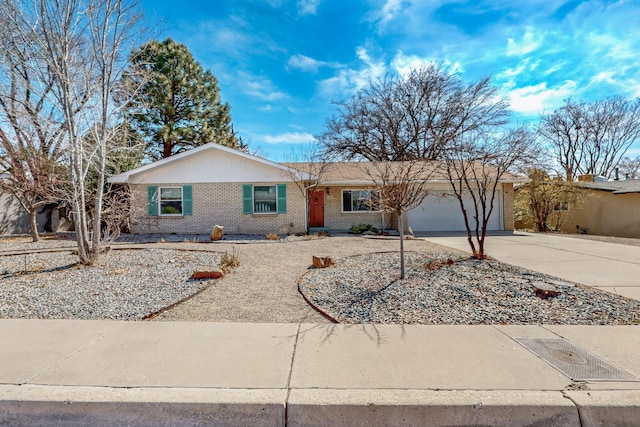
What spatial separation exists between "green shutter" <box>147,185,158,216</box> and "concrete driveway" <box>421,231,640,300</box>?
13914 millimetres

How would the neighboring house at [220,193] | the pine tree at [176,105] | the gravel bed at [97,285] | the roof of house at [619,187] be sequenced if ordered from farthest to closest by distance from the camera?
1. the pine tree at [176,105]
2. the roof of house at [619,187]
3. the neighboring house at [220,193]
4. the gravel bed at [97,285]

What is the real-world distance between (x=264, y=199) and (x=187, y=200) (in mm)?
3587

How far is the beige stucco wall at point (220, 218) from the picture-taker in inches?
559

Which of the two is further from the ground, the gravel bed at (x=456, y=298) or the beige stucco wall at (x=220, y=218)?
the beige stucco wall at (x=220, y=218)

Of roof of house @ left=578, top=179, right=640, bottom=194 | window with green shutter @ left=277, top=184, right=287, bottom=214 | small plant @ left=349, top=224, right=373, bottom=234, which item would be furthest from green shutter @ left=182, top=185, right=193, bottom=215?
roof of house @ left=578, top=179, right=640, bottom=194

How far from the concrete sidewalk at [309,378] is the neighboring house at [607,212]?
1765cm

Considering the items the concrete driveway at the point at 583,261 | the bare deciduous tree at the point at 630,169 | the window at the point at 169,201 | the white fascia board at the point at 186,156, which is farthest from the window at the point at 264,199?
the bare deciduous tree at the point at 630,169

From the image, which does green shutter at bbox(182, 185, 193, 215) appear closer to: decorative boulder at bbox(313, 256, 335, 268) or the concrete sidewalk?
decorative boulder at bbox(313, 256, 335, 268)

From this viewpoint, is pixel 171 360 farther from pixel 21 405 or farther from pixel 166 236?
pixel 166 236

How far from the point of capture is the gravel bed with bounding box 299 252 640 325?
13.3 ft

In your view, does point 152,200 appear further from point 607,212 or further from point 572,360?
point 607,212

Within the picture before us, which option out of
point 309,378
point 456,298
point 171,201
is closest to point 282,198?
point 171,201

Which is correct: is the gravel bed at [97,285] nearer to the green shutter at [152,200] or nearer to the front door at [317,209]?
the green shutter at [152,200]

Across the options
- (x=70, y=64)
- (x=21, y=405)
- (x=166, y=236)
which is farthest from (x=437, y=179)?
(x=21, y=405)
